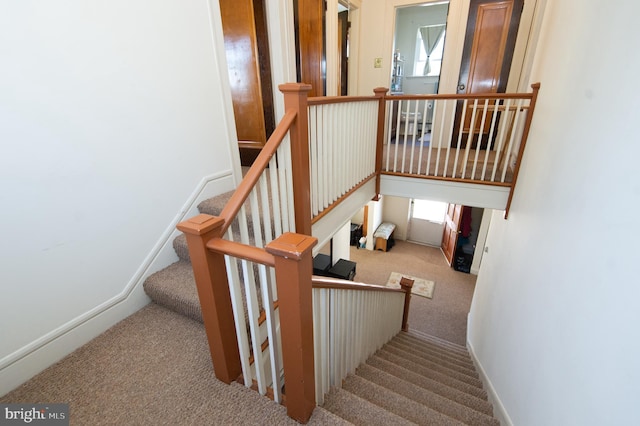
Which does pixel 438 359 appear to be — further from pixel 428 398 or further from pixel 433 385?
pixel 428 398

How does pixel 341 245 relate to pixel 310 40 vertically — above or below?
below

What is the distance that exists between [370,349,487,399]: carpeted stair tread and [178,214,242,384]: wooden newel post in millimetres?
1774

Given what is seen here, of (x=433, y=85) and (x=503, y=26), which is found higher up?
(x=503, y=26)

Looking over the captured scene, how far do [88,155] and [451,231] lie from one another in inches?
246

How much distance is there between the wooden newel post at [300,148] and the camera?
1583mm

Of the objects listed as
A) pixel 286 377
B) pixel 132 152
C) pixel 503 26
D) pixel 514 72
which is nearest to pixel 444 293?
pixel 514 72

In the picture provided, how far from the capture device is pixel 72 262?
157 cm

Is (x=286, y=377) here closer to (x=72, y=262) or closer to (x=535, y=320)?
(x=72, y=262)

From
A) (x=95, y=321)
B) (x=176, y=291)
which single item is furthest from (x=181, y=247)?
(x=95, y=321)

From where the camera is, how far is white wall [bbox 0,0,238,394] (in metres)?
1.33

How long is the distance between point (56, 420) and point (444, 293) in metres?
5.51

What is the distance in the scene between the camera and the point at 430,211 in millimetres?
7059

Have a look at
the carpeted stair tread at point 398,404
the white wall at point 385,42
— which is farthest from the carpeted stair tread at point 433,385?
the white wall at point 385,42

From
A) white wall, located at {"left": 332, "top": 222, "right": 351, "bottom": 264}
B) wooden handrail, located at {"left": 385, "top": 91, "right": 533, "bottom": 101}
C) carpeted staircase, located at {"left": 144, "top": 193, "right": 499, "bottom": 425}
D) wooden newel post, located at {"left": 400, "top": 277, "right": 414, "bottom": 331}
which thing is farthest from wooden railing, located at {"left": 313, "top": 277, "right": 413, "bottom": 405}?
white wall, located at {"left": 332, "top": 222, "right": 351, "bottom": 264}
